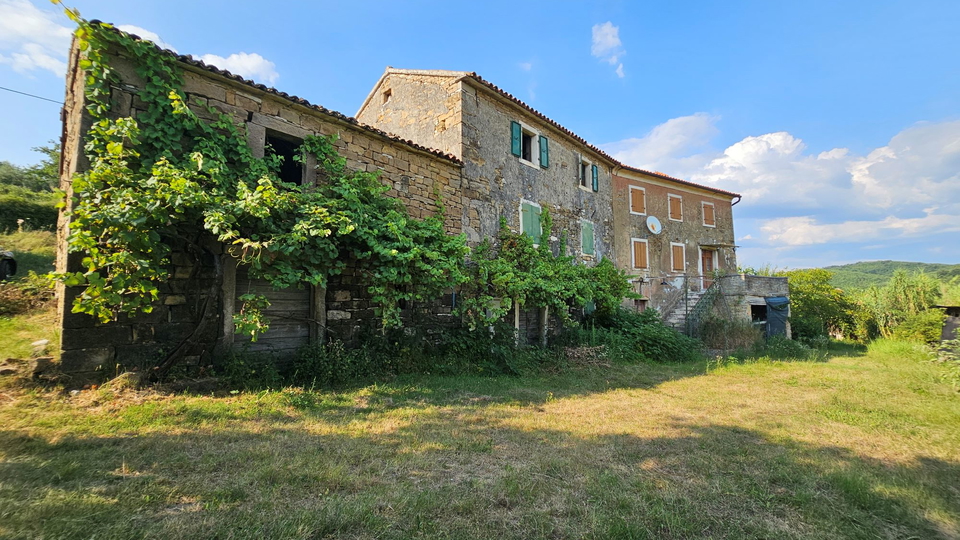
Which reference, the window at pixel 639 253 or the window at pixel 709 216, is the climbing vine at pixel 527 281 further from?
the window at pixel 709 216

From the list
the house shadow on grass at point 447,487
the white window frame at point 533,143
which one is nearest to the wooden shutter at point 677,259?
the white window frame at point 533,143

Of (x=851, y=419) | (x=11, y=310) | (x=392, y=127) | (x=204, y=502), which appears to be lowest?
(x=851, y=419)

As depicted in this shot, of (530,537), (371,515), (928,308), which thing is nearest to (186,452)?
(371,515)

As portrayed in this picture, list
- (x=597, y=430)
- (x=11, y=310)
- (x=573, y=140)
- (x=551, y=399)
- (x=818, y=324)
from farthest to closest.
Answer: (x=818, y=324) < (x=573, y=140) < (x=11, y=310) < (x=551, y=399) < (x=597, y=430)

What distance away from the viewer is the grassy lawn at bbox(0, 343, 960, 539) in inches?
89.1

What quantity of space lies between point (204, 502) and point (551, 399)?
426cm

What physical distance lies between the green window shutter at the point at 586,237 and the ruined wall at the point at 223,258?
6184 millimetres

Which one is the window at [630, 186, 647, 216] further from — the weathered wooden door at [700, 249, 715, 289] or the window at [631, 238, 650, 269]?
the weathered wooden door at [700, 249, 715, 289]

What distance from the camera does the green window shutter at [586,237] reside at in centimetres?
1300

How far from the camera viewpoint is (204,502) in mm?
2363

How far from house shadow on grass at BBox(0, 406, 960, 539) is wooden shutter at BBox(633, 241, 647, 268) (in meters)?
13.6

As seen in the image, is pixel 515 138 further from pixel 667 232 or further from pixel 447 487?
pixel 667 232

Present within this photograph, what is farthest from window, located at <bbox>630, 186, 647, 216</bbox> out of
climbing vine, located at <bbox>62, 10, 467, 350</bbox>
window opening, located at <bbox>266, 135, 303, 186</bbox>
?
window opening, located at <bbox>266, 135, 303, 186</bbox>

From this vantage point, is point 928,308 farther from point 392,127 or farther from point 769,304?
point 392,127
